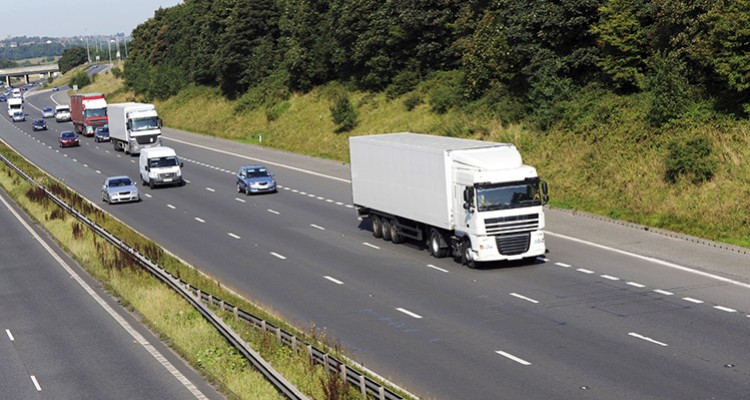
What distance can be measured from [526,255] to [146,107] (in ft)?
174

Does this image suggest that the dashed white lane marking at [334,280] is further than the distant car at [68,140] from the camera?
No

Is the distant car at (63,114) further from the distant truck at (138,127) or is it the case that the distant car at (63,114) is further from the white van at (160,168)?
the white van at (160,168)

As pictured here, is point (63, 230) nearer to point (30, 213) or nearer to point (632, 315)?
point (30, 213)

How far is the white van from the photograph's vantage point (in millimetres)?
59938

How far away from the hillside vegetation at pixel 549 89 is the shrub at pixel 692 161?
0.07 metres

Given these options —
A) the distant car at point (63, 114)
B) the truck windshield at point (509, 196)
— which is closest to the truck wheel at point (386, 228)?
the truck windshield at point (509, 196)

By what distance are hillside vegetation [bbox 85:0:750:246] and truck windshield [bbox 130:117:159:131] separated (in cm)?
935

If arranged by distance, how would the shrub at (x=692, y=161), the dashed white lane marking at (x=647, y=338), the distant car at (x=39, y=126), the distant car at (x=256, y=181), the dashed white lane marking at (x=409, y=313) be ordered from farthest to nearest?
the distant car at (x=39, y=126), the distant car at (x=256, y=181), the shrub at (x=692, y=161), the dashed white lane marking at (x=409, y=313), the dashed white lane marking at (x=647, y=338)

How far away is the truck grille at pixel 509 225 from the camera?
32.1 meters

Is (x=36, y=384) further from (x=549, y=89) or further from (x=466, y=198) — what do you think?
(x=549, y=89)

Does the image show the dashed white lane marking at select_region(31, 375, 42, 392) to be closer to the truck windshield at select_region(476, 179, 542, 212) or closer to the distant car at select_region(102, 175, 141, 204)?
the truck windshield at select_region(476, 179, 542, 212)

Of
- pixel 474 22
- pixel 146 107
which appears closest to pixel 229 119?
pixel 146 107

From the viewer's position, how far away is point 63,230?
147 ft

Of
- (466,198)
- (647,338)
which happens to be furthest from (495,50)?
(647,338)
